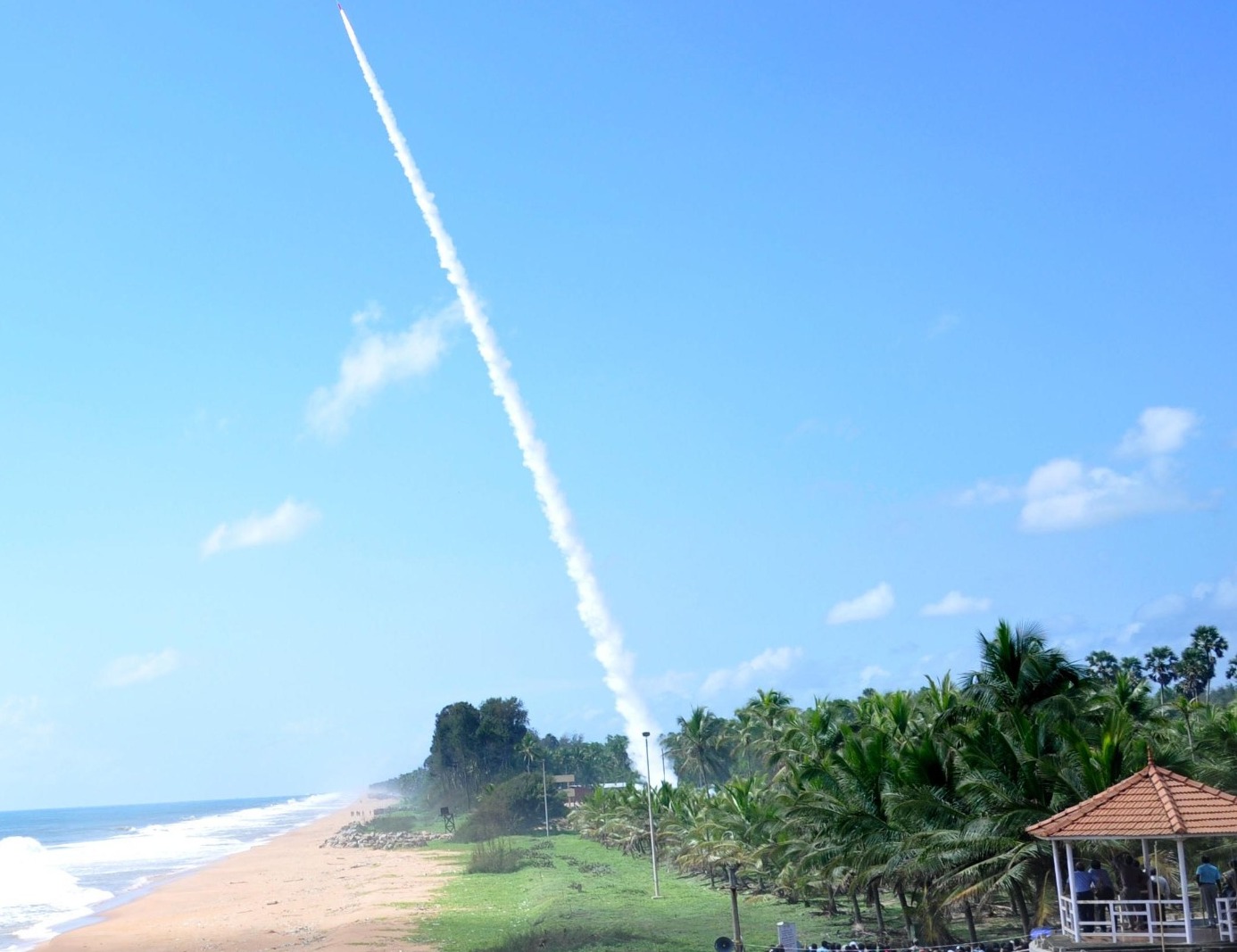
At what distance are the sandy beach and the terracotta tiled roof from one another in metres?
26.0

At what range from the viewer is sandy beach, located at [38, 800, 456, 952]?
5088 centimetres

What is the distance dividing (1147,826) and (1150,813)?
1.13ft

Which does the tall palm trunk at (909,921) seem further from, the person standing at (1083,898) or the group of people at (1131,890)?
the person standing at (1083,898)

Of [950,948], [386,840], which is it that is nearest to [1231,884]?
[950,948]

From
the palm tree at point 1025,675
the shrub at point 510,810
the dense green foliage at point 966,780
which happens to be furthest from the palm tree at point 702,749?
the palm tree at point 1025,675

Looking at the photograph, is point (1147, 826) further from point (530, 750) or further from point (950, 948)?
point (530, 750)

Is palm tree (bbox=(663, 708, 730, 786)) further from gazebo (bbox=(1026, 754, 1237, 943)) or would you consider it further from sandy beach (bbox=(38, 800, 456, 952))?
gazebo (bbox=(1026, 754, 1237, 943))

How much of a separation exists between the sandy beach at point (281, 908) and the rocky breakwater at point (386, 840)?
22.1ft

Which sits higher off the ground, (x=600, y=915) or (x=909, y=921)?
(x=909, y=921)

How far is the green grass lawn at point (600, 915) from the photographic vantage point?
130 feet

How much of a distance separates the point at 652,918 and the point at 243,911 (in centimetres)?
2796

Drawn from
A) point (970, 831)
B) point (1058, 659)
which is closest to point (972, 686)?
point (1058, 659)

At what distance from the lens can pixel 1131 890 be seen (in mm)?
25891

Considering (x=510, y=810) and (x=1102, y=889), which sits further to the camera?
(x=510, y=810)
